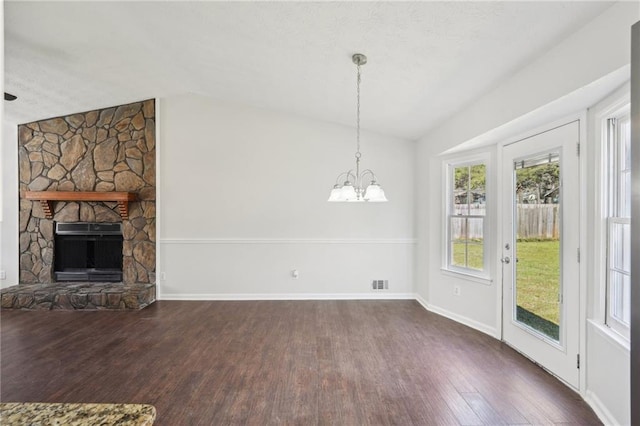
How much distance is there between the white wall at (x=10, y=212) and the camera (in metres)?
5.02

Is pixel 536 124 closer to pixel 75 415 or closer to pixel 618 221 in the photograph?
pixel 618 221

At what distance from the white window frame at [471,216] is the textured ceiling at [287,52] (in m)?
0.66

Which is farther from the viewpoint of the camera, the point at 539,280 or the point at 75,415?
the point at 539,280

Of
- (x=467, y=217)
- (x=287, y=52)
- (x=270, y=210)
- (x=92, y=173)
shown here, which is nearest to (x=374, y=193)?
(x=287, y=52)

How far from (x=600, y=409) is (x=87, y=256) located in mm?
6340

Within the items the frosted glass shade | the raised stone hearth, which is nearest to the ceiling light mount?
the frosted glass shade

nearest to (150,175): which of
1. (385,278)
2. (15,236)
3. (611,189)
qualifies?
(15,236)

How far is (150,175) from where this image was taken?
16.5 ft

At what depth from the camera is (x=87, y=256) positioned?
16.7 ft

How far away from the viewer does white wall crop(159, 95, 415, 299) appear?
502 cm

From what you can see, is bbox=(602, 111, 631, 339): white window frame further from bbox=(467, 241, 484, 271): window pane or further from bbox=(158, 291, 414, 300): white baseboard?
bbox=(158, 291, 414, 300): white baseboard

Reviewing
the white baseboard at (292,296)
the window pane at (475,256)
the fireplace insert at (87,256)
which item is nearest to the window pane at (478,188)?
the window pane at (475,256)

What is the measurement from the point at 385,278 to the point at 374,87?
2895 millimetres

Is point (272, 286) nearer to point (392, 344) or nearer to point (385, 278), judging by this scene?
point (385, 278)
